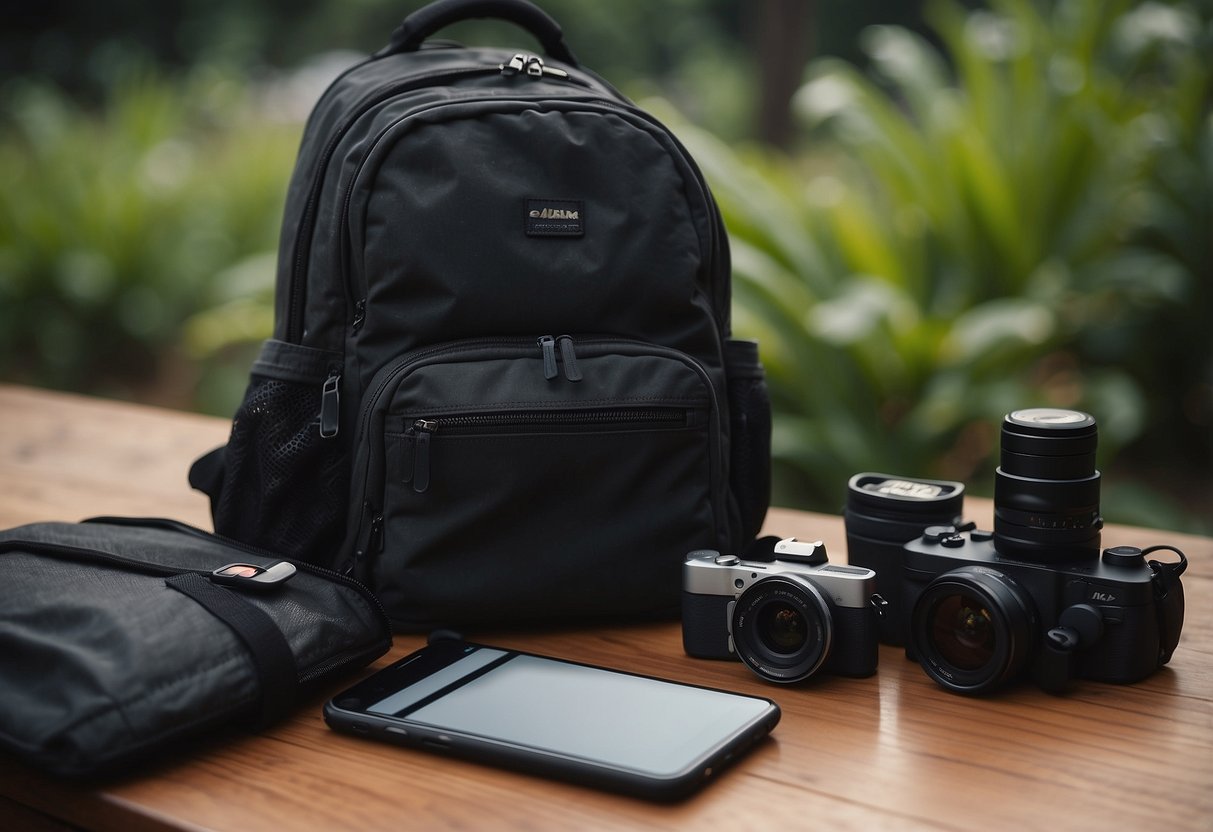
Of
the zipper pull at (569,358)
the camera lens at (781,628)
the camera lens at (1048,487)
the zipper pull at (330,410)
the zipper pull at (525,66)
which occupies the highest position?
the zipper pull at (525,66)

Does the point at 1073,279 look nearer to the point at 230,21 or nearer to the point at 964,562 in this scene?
the point at 964,562

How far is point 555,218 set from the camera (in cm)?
102

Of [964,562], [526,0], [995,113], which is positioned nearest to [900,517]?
[964,562]

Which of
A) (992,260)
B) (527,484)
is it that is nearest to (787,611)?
(527,484)

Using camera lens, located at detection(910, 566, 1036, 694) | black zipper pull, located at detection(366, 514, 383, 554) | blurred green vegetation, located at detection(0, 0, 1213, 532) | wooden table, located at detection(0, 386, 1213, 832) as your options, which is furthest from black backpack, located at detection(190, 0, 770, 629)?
blurred green vegetation, located at detection(0, 0, 1213, 532)

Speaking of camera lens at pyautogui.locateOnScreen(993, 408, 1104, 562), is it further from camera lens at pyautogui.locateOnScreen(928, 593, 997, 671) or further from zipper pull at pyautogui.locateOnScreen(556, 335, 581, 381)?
zipper pull at pyautogui.locateOnScreen(556, 335, 581, 381)

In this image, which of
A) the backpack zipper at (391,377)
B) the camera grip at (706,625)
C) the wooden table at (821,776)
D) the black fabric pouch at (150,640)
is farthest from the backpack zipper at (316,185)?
the camera grip at (706,625)

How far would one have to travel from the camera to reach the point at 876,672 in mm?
927

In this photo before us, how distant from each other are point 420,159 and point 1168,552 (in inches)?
34.9

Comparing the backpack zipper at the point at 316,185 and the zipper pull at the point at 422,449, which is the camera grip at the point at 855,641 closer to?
the zipper pull at the point at 422,449

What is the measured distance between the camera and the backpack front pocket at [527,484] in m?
0.98

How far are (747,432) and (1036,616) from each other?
352 millimetres

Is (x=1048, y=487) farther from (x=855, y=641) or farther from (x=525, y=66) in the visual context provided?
(x=525, y=66)

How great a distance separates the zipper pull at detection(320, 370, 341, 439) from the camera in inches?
40.0
